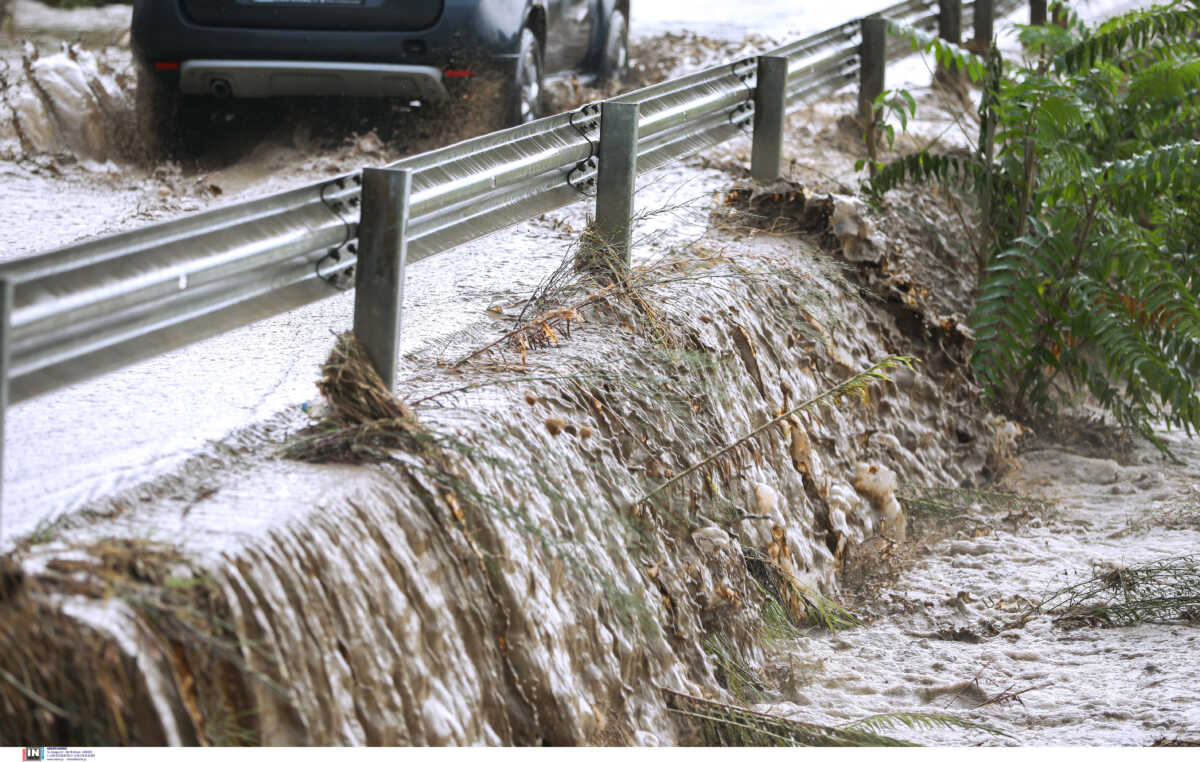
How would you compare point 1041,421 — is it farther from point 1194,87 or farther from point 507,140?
point 507,140

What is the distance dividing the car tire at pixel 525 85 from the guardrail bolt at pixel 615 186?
109 inches

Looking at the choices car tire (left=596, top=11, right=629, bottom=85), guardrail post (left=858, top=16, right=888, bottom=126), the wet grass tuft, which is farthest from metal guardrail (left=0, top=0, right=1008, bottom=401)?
car tire (left=596, top=11, right=629, bottom=85)

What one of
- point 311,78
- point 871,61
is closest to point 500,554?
point 311,78

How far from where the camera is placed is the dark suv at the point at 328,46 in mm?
7496

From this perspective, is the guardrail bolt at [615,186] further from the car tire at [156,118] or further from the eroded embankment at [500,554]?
the car tire at [156,118]

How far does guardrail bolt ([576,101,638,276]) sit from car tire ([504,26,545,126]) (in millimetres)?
2781

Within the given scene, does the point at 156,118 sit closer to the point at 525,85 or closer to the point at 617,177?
the point at 525,85

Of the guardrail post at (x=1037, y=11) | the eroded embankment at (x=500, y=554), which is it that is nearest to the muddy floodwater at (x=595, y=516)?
the eroded embankment at (x=500, y=554)

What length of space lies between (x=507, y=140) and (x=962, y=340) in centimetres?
358

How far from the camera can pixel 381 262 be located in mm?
3498

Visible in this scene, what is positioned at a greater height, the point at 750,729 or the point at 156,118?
the point at 156,118

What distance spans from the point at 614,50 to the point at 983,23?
12.5ft

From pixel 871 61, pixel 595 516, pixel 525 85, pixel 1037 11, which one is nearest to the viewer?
pixel 595 516

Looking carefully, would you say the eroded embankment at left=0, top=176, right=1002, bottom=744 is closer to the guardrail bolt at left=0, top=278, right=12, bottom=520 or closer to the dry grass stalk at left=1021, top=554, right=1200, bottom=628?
the guardrail bolt at left=0, top=278, right=12, bottom=520
